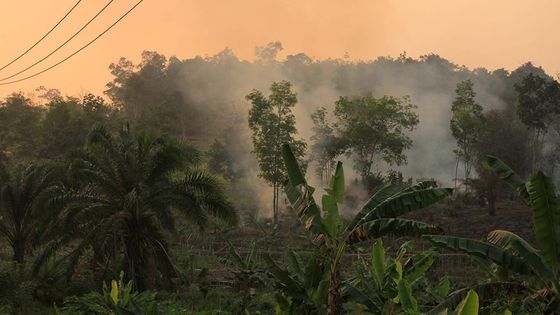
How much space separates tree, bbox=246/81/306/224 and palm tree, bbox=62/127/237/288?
2561 centimetres

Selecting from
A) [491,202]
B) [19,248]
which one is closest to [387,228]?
[19,248]

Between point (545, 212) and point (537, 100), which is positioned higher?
point (537, 100)

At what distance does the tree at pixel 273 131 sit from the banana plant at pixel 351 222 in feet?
106

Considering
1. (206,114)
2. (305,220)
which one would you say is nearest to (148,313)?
(305,220)

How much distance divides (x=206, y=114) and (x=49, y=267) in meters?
78.0

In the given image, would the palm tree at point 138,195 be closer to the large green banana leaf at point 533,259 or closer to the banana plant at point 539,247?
the banana plant at point 539,247

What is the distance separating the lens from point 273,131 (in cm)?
4716

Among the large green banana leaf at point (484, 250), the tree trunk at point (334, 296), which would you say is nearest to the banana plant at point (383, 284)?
the tree trunk at point (334, 296)

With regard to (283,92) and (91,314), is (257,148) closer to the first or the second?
(283,92)

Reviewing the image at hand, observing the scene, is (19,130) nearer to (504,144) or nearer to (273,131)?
(273,131)

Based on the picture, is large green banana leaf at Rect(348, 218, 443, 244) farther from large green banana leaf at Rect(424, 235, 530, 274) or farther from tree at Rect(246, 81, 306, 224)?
tree at Rect(246, 81, 306, 224)

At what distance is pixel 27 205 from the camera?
24.9 metres

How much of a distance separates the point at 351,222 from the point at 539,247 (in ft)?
12.2

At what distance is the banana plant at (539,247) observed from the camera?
1071 centimetres
